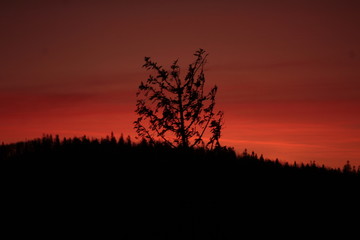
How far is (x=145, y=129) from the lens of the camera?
38.2m

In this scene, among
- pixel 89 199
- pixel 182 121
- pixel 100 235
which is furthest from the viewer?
pixel 182 121

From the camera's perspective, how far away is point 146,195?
15.3 metres

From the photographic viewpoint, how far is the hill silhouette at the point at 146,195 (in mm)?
13828

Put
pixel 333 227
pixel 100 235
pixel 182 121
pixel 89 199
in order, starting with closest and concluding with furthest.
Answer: pixel 100 235
pixel 89 199
pixel 333 227
pixel 182 121

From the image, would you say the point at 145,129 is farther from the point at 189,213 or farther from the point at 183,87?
the point at 189,213

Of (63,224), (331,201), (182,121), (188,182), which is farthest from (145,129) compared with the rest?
(63,224)

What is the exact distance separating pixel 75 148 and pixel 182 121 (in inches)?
816

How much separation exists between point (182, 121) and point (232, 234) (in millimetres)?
22609

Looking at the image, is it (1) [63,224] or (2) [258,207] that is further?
(2) [258,207]

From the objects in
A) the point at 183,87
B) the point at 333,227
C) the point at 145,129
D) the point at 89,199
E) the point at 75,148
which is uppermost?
the point at 183,87

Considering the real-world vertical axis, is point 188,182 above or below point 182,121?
below

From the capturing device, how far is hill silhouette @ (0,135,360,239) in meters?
13.8

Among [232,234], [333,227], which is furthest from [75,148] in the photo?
[333,227]

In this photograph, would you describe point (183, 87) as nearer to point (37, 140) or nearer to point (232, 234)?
point (37, 140)
